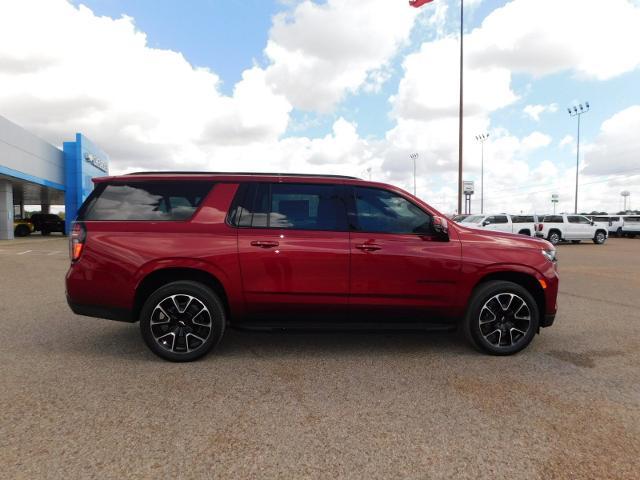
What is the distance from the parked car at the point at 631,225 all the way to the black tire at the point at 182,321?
38.4 m

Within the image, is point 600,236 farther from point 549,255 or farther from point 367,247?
point 367,247

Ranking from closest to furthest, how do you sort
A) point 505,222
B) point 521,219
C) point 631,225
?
point 505,222 < point 521,219 < point 631,225

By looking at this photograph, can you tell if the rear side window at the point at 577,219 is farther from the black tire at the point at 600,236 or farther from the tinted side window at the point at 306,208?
the tinted side window at the point at 306,208

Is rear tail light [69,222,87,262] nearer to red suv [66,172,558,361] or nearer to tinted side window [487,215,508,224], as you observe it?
red suv [66,172,558,361]

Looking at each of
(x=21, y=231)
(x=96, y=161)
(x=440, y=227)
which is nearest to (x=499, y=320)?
(x=440, y=227)

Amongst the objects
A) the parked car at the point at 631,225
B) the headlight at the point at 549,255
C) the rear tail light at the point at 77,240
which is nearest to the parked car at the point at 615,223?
the parked car at the point at 631,225

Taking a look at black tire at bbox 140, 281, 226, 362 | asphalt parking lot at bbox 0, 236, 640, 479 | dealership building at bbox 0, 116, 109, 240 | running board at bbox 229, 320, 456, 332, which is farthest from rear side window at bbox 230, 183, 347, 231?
dealership building at bbox 0, 116, 109, 240

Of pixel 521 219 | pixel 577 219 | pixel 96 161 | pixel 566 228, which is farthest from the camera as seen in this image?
pixel 96 161

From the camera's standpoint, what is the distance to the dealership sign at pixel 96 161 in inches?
1465

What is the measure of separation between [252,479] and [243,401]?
981mm

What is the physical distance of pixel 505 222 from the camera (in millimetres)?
22547

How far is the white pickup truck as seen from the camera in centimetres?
2223

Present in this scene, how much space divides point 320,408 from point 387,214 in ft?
6.71

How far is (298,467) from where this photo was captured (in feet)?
7.91
